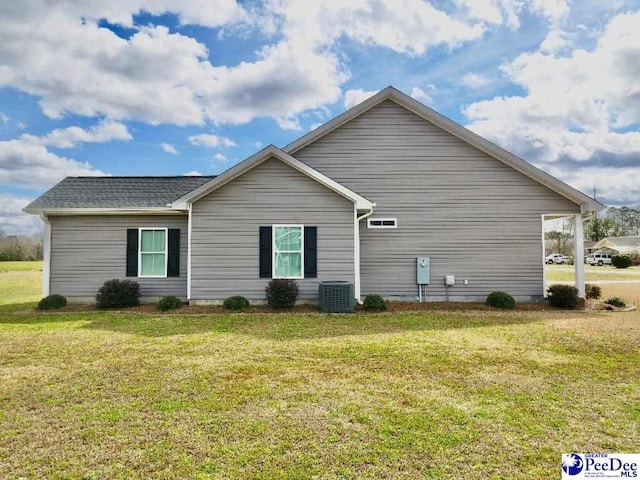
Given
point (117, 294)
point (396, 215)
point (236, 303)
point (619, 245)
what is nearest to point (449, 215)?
point (396, 215)

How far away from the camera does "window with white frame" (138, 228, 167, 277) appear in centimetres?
1295

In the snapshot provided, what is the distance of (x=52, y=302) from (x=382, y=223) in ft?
34.4

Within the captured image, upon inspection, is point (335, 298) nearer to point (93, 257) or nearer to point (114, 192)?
point (93, 257)

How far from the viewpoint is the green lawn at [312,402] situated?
332cm

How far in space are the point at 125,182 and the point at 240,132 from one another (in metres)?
6.76

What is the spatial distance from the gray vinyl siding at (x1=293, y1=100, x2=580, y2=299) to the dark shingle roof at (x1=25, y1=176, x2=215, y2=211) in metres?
4.68

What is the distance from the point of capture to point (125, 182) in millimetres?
14586

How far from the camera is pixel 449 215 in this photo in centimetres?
1332

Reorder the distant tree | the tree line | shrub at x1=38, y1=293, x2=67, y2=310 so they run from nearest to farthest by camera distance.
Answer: shrub at x1=38, y1=293, x2=67, y2=310 < the tree line < the distant tree

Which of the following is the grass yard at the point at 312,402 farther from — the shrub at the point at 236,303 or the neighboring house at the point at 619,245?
the neighboring house at the point at 619,245

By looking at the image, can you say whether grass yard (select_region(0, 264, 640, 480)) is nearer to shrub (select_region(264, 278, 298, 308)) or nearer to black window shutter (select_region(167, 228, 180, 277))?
shrub (select_region(264, 278, 298, 308))

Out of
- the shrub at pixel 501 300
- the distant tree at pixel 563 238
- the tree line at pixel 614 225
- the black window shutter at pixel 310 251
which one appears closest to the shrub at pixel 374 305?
the black window shutter at pixel 310 251

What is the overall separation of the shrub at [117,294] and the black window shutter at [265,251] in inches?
162

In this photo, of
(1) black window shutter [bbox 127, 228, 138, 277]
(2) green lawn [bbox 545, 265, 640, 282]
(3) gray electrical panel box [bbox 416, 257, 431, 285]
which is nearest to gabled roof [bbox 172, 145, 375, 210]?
(1) black window shutter [bbox 127, 228, 138, 277]
